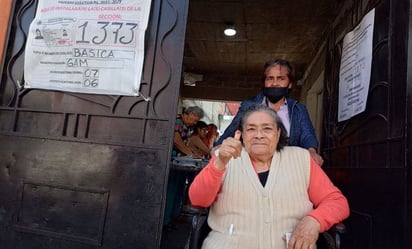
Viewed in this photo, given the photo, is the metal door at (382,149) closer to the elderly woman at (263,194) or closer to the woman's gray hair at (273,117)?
the elderly woman at (263,194)

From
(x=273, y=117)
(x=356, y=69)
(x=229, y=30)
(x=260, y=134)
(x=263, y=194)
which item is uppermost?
(x=229, y=30)

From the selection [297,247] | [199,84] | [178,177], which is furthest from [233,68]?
[297,247]

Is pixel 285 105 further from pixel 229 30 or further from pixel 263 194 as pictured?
pixel 229 30

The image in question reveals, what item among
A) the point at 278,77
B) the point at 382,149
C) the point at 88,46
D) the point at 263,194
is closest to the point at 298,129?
the point at 278,77

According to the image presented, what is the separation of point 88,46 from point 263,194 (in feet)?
5.79

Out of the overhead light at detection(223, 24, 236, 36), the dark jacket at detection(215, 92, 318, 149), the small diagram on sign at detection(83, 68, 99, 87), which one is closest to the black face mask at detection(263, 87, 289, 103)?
the dark jacket at detection(215, 92, 318, 149)

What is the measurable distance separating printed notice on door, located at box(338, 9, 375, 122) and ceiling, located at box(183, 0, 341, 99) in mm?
1663

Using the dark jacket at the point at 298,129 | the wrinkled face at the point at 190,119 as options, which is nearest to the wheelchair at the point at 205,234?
the dark jacket at the point at 298,129

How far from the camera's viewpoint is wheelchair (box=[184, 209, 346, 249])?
61.1 inches

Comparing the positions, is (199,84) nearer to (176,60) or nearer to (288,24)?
(288,24)

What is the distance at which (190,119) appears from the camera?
4.29 meters

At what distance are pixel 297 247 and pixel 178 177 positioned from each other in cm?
272

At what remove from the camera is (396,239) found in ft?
5.79

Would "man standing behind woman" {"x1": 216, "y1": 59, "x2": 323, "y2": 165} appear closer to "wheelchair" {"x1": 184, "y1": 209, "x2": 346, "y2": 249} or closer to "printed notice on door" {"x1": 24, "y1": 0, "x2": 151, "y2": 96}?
"wheelchair" {"x1": 184, "y1": 209, "x2": 346, "y2": 249}
